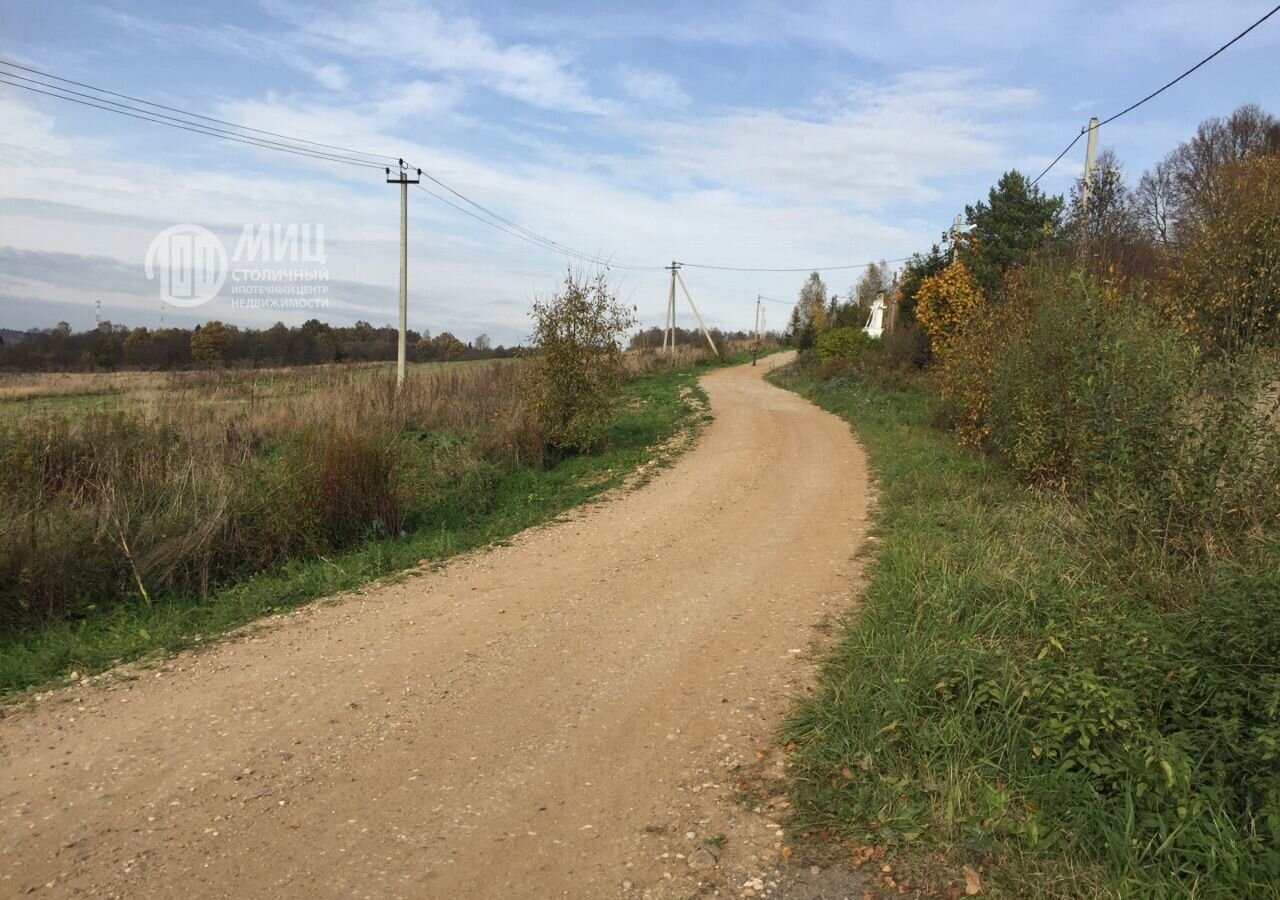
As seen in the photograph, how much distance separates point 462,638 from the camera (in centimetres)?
590

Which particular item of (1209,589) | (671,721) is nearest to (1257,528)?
(1209,589)

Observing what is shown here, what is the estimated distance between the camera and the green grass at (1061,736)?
9.99 feet

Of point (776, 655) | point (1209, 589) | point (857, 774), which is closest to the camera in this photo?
point (857, 774)

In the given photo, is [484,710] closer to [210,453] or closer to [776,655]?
[776,655]

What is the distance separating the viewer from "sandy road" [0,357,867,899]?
10.9ft

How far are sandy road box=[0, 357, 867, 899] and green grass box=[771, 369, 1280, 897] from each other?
50 cm

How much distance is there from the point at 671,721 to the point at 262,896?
2226 millimetres

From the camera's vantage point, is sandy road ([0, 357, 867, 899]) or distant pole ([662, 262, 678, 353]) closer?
sandy road ([0, 357, 867, 899])

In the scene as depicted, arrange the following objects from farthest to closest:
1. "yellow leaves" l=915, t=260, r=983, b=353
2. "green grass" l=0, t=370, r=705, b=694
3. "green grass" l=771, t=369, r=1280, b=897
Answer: "yellow leaves" l=915, t=260, r=983, b=353 < "green grass" l=0, t=370, r=705, b=694 < "green grass" l=771, t=369, r=1280, b=897

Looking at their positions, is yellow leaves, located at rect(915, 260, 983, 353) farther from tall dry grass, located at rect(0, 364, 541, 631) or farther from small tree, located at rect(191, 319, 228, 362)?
small tree, located at rect(191, 319, 228, 362)

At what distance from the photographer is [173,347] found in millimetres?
39594

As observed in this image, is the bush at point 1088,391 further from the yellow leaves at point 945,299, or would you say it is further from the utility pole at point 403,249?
the utility pole at point 403,249

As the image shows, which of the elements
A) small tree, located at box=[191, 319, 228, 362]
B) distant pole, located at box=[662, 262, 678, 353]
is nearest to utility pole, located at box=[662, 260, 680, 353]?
distant pole, located at box=[662, 262, 678, 353]

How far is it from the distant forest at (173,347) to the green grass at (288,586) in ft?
81.6
